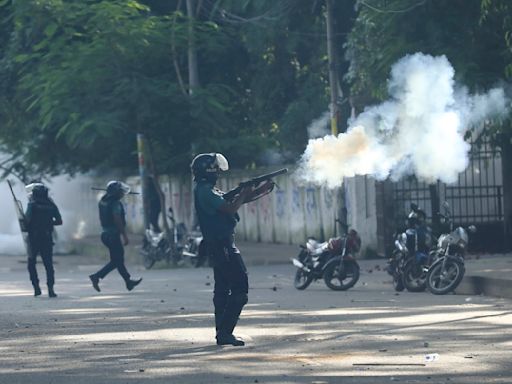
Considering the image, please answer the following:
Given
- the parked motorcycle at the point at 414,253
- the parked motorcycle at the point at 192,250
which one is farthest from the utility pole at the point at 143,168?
the parked motorcycle at the point at 414,253

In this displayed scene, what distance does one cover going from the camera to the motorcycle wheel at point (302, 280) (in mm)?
21248

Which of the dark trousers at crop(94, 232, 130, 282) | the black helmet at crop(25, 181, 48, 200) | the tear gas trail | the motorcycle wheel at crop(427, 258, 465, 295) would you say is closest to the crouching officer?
the tear gas trail

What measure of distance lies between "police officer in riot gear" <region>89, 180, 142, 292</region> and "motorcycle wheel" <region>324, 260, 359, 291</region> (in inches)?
118

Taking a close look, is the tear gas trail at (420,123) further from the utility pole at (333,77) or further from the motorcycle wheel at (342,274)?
the utility pole at (333,77)

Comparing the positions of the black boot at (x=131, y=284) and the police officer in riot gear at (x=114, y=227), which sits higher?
the police officer in riot gear at (x=114, y=227)

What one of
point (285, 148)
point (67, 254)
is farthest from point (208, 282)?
point (67, 254)

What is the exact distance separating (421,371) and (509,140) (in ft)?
53.6

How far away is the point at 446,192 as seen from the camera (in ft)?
94.7

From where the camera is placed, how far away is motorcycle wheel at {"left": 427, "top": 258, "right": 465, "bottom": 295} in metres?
19.4

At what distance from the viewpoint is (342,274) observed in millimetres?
20875

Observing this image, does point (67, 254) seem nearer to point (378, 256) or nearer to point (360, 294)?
point (378, 256)

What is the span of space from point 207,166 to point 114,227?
30.8 feet

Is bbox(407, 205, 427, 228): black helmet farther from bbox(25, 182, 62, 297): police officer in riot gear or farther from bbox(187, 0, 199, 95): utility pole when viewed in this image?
bbox(187, 0, 199, 95): utility pole

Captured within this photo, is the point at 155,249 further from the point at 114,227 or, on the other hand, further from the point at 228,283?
the point at 228,283
